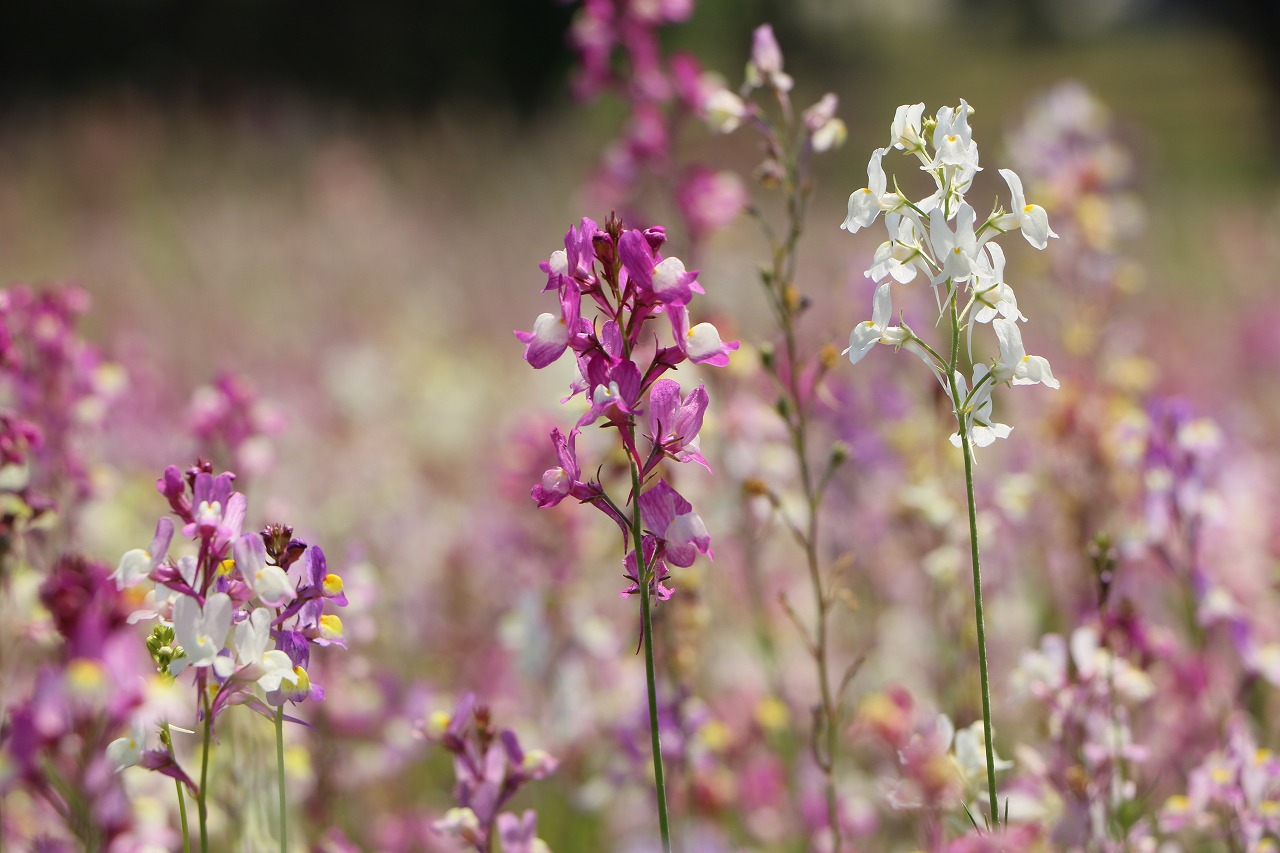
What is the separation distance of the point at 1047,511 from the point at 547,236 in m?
8.64

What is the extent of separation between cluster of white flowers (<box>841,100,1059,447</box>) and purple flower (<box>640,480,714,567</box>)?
266 mm

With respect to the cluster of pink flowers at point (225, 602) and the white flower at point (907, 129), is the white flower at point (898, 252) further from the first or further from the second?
the cluster of pink flowers at point (225, 602)

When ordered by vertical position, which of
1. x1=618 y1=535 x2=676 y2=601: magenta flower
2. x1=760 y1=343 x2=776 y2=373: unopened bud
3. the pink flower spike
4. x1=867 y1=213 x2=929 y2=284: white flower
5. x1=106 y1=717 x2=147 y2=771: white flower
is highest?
the pink flower spike

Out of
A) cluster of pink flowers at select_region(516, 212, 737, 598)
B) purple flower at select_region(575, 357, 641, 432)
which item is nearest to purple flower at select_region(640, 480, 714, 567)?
cluster of pink flowers at select_region(516, 212, 737, 598)

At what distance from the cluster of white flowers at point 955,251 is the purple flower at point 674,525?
0.27 m

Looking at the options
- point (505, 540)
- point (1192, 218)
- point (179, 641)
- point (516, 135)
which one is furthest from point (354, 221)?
point (179, 641)

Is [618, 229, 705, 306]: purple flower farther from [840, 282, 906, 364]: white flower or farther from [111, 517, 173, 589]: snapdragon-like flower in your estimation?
[111, 517, 173, 589]: snapdragon-like flower

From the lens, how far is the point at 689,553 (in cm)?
134

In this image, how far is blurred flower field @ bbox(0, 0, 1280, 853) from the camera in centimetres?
137

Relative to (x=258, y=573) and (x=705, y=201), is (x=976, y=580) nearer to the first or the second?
(x=258, y=573)

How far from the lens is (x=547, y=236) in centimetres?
1185

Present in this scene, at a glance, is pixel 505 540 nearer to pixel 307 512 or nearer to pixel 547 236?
pixel 307 512

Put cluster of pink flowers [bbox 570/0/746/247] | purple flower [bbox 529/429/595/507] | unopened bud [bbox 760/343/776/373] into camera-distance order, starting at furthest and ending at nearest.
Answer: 1. cluster of pink flowers [bbox 570/0/746/247]
2. unopened bud [bbox 760/343/776/373]
3. purple flower [bbox 529/429/595/507]

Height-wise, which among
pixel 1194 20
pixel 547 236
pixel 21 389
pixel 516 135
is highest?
pixel 1194 20
